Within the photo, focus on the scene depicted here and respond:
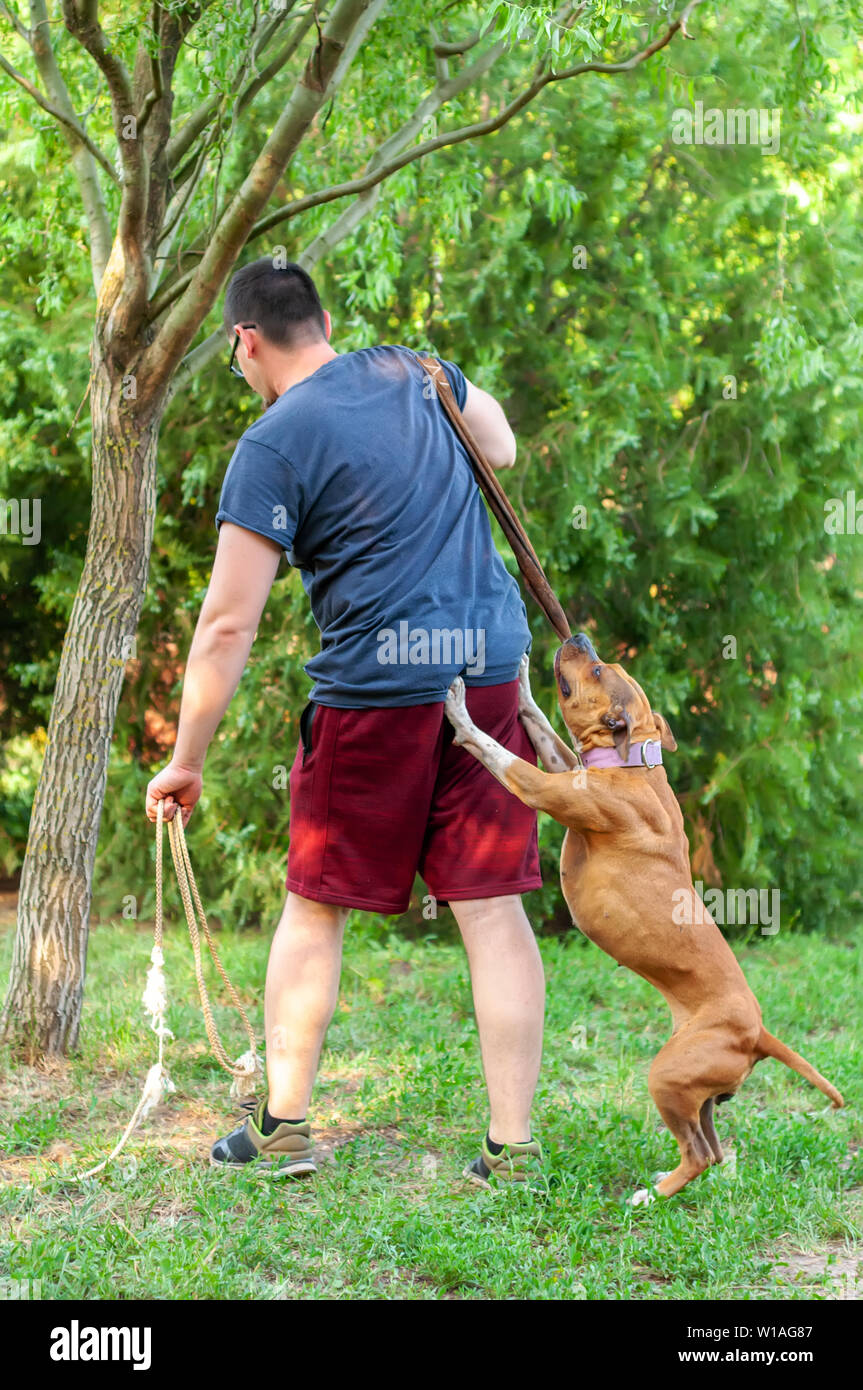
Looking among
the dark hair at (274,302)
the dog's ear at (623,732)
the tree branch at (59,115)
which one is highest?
the tree branch at (59,115)

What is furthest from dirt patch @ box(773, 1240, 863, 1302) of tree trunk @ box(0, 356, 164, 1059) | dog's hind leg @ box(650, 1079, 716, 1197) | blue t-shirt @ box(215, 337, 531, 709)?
tree trunk @ box(0, 356, 164, 1059)

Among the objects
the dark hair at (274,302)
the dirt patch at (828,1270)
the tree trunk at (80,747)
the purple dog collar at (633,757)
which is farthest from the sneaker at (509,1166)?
the dark hair at (274,302)

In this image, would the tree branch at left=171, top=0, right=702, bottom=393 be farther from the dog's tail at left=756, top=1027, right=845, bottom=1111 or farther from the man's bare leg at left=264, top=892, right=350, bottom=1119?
the dog's tail at left=756, top=1027, right=845, bottom=1111

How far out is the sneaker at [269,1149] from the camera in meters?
3.31

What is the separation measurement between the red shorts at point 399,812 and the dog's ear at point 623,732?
0.30 meters

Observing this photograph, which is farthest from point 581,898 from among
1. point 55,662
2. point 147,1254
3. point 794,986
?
point 55,662

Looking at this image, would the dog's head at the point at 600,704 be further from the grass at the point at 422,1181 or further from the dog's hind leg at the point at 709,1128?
the grass at the point at 422,1181

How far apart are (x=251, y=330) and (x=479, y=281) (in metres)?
3.23

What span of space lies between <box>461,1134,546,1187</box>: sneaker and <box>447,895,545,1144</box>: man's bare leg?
3 cm

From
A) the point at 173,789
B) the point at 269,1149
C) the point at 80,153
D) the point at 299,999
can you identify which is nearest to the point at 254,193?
the point at 80,153

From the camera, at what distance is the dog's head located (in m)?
3.28

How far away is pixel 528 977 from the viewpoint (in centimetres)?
329

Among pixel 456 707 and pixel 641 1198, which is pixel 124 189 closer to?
pixel 456 707

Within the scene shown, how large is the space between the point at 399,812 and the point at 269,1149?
3.24 feet
